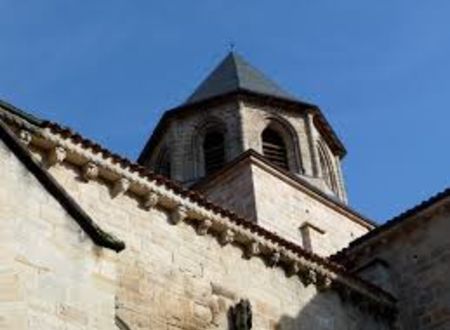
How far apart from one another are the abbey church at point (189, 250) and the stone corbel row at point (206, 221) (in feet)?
0.04

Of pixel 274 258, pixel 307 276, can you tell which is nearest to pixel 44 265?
pixel 274 258

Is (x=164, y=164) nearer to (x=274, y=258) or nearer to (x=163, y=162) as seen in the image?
(x=163, y=162)

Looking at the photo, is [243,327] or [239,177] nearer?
[243,327]

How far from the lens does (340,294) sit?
34.2 ft

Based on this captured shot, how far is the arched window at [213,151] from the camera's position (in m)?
16.3

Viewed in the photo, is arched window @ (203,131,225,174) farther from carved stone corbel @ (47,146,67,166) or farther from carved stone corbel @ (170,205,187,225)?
carved stone corbel @ (47,146,67,166)

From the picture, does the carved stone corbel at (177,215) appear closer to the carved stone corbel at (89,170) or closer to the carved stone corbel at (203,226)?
the carved stone corbel at (203,226)

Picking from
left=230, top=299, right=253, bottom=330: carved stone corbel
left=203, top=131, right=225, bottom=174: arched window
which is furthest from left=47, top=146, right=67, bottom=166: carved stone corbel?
left=203, top=131, right=225, bottom=174: arched window

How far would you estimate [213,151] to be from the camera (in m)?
16.5

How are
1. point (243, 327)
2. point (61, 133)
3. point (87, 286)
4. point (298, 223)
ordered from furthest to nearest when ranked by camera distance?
1. point (298, 223)
2. point (243, 327)
3. point (61, 133)
4. point (87, 286)

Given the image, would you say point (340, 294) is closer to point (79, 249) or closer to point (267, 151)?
point (79, 249)

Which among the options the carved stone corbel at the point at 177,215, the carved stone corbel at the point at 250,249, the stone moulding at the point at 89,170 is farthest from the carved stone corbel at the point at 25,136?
the carved stone corbel at the point at 250,249

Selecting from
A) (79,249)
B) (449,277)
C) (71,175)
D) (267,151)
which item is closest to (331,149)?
(267,151)

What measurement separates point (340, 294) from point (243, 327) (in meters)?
2.11
